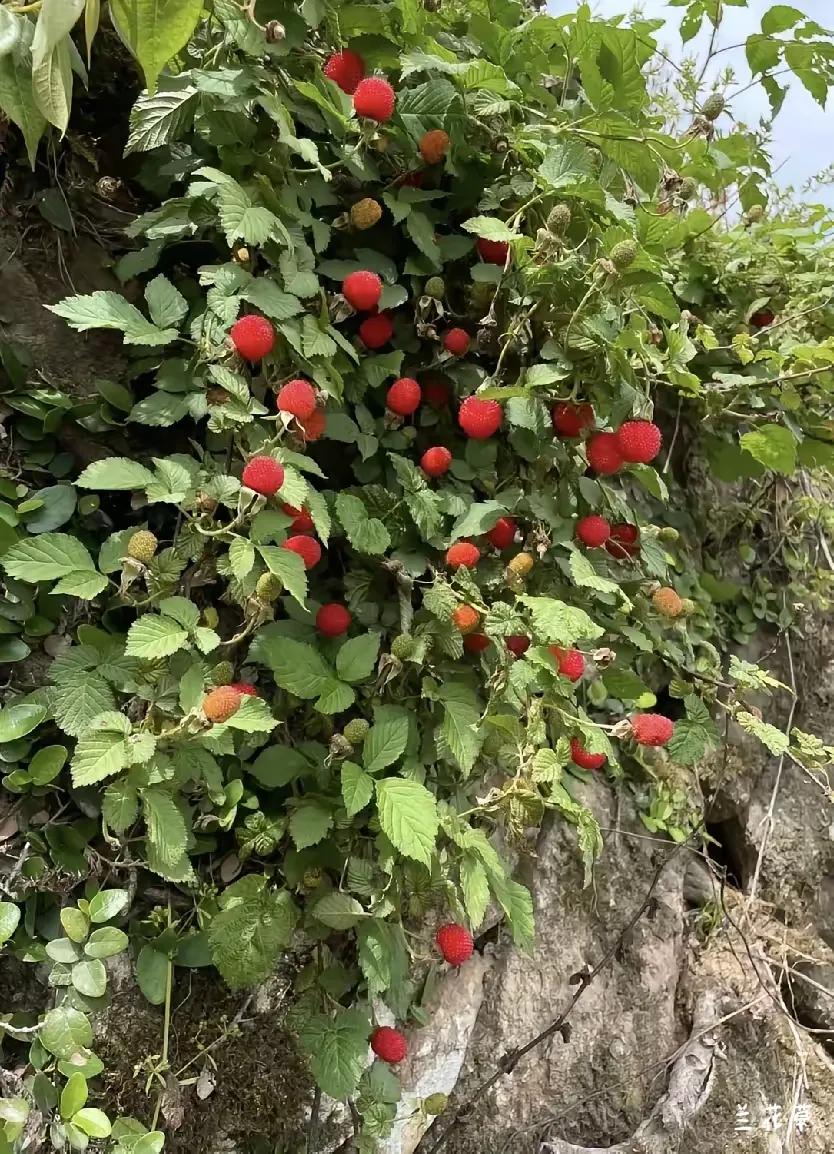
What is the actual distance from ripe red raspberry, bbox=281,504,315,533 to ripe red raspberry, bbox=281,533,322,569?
0.02 m

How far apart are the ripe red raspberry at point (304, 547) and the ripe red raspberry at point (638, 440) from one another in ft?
1.33

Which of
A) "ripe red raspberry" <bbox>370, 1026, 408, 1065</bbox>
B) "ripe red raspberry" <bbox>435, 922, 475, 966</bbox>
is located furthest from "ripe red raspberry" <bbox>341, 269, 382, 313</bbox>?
"ripe red raspberry" <bbox>370, 1026, 408, 1065</bbox>

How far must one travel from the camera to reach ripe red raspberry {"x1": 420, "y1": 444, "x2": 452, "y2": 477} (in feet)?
3.24

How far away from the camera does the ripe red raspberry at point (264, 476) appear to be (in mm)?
745

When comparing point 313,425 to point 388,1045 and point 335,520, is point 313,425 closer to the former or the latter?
point 335,520

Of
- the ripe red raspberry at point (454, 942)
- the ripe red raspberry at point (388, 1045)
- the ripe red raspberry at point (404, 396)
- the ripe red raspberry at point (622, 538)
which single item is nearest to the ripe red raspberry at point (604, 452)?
the ripe red raspberry at point (622, 538)

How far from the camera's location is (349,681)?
90cm

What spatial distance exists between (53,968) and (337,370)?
69cm

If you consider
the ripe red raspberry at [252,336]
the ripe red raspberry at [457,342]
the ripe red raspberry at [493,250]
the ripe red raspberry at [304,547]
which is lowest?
the ripe red raspberry at [304,547]

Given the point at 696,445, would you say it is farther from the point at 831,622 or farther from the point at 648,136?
the point at 648,136

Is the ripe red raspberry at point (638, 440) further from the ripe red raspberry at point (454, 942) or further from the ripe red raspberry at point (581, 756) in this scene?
the ripe red raspberry at point (454, 942)

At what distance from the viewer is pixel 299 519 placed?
2.74 ft

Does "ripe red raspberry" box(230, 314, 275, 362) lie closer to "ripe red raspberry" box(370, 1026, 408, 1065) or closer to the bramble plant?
the bramble plant

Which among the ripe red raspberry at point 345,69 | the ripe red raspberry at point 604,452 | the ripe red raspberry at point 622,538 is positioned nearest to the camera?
the ripe red raspberry at point 345,69
